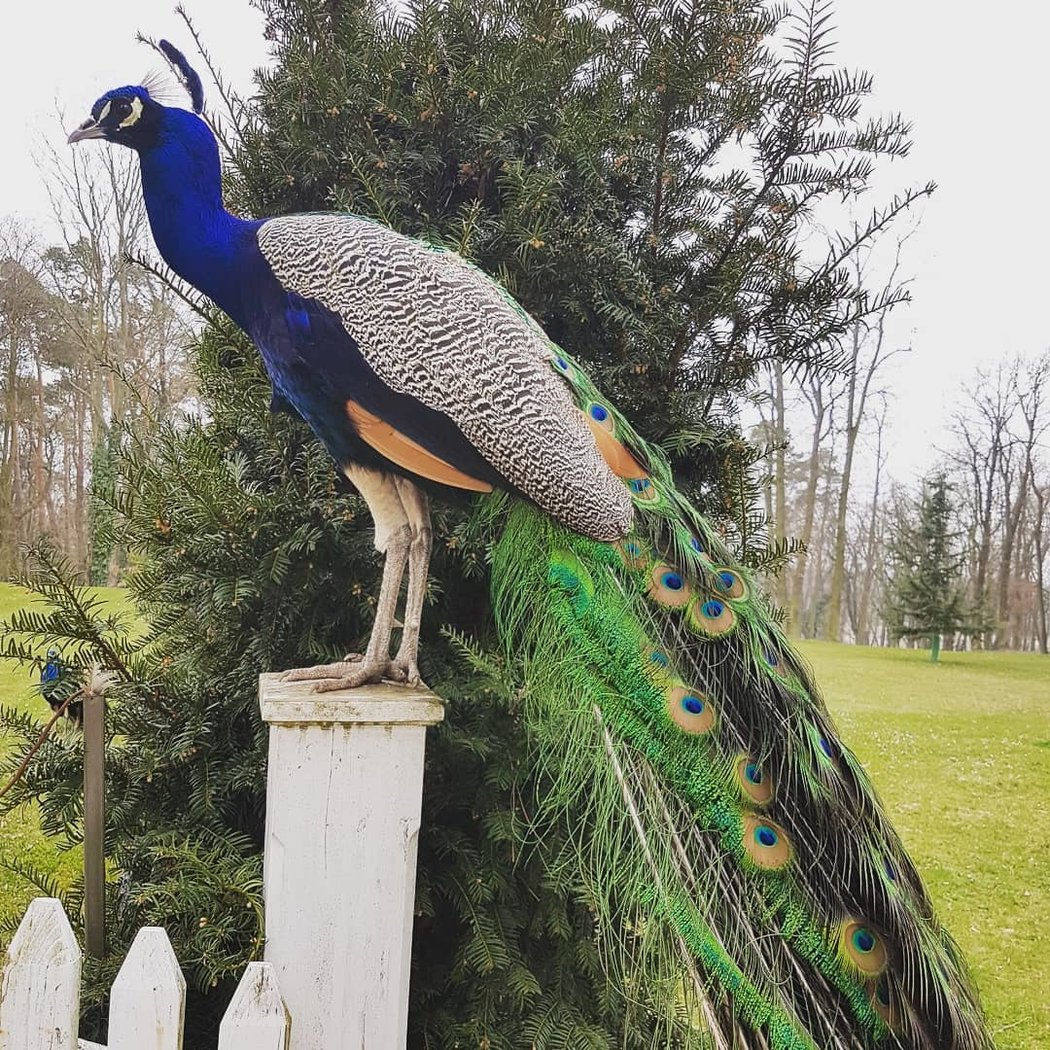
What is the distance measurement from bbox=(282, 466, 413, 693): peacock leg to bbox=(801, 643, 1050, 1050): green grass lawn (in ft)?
10.00

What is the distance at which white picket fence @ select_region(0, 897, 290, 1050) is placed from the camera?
44.2 inches

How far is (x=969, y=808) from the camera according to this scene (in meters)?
6.33

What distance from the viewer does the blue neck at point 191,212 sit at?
1577mm

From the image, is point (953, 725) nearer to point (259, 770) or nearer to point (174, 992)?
point (259, 770)

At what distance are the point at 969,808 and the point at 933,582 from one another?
1161 cm

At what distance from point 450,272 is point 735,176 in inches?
48.8

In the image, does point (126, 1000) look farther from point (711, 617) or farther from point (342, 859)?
point (711, 617)

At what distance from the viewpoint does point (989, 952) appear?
13.4 feet

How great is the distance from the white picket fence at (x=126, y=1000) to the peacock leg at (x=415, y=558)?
0.67 m

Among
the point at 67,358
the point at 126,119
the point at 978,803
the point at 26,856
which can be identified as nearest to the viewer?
the point at 126,119

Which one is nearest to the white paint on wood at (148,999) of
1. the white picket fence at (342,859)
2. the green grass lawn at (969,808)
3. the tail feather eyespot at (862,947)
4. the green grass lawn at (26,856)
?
the white picket fence at (342,859)

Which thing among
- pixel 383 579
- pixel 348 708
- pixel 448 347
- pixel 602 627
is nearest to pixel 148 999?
pixel 348 708

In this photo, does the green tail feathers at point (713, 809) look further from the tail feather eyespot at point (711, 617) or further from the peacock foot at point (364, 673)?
the peacock foot at point (364, 673)

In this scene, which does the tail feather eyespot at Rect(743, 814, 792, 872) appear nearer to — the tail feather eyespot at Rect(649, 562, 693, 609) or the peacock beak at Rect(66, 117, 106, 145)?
the tail feather eyespot at Rect(649, 562, 693, 609)
